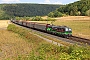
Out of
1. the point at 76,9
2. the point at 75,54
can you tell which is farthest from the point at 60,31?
the point at 76,9

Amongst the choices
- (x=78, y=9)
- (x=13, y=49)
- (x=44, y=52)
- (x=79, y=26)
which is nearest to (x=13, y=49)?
(x=13, y=49)

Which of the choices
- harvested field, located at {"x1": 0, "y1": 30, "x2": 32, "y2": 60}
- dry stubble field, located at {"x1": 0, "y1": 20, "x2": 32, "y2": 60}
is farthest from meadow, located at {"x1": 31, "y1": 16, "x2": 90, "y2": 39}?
harvested field, located at {"x1": 0, "y1": 30, "x2": 32, "y2": 60}

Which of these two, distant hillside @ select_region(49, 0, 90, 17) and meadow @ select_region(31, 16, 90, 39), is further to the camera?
distant hillside @ select_region(49, 0, 90, 17)

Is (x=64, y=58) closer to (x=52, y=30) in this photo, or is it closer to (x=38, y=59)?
(x=38, y=59)

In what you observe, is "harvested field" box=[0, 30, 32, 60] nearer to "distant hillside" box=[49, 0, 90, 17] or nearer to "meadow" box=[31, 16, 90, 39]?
"meadow" box=[31, 16, 90, 39]

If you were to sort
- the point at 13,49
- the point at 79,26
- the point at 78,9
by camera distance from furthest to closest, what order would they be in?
the point at 78,9 → the point at 79,26 → the point at 13,49

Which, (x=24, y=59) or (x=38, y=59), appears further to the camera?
(x=24, y=59)

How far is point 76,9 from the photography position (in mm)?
174000

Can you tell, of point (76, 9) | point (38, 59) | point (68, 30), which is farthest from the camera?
point (76, 9)

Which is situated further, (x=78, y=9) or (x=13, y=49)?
(x=78, y=9)

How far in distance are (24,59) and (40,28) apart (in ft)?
151

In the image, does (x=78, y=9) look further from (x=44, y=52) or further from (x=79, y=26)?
(x=44, y=52)

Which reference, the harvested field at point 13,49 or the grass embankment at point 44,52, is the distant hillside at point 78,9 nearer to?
the harvested field at point 13,49

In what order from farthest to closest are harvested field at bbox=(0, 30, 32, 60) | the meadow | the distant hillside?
the distant hillside
the meadow
harvested field at bbox=(0, 30, 32, 60)
